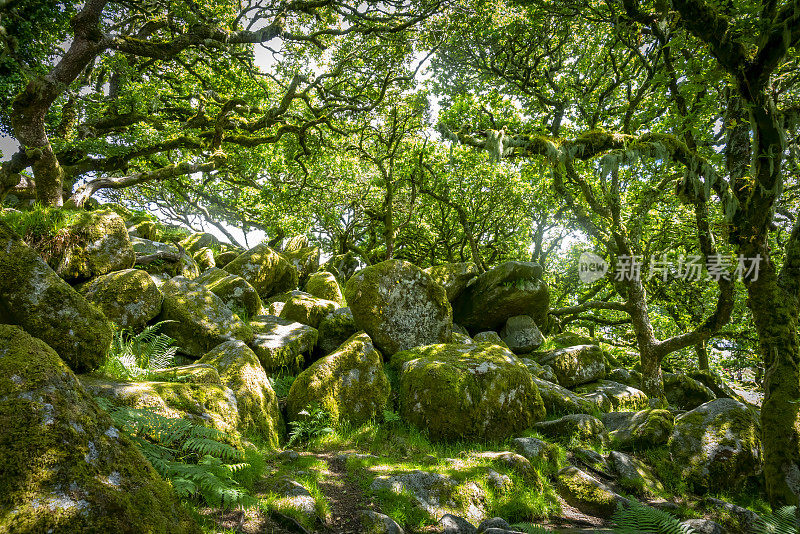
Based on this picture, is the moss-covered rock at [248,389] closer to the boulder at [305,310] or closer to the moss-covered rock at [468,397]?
the moss-covered rock at [468,397]

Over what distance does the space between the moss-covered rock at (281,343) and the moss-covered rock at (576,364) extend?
7945 mm

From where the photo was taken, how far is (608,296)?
722 inches

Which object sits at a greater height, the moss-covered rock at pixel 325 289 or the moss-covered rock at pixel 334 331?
the moss-covered rock at pixel 325 289

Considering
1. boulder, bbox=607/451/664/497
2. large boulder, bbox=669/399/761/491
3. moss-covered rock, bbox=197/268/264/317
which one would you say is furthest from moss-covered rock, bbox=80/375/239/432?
large boulder, bbox=669/399/761/491

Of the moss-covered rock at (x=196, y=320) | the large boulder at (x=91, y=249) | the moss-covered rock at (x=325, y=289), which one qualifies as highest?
the large boulder at (x=91, y=249)

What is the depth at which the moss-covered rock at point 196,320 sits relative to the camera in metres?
7.89

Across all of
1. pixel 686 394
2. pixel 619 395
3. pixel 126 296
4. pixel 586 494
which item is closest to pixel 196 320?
pixel 126 296

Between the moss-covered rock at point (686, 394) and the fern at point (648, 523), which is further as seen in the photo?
the moss-covered rock at point (686, 394)

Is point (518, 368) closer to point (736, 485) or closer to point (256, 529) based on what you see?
point (736, 485)

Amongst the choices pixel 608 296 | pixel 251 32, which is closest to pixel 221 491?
pixel 251 32

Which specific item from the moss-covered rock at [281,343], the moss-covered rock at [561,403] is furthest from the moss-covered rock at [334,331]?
the moss-covered rock at [561,403]

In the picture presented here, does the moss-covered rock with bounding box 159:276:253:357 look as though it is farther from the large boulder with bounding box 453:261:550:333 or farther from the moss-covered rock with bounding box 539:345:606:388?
the moss-covered rock with bounding box 539:345:606:388

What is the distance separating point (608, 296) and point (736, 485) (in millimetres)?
12631

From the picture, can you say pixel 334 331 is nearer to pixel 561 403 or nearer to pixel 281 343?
pixel 281 343
